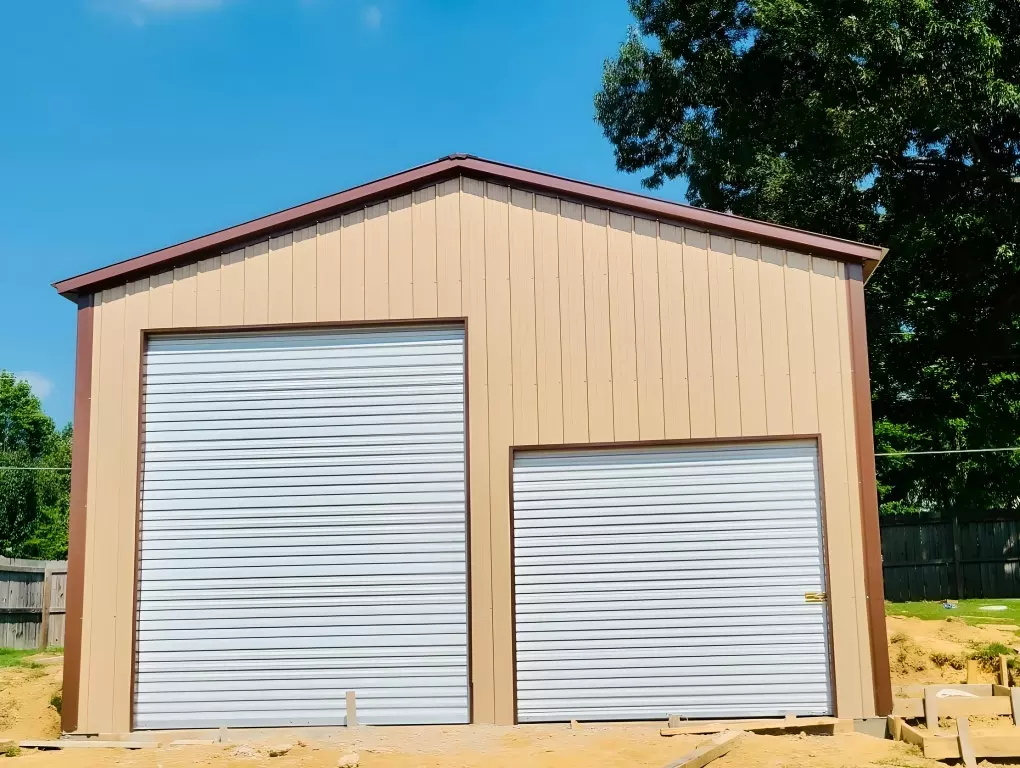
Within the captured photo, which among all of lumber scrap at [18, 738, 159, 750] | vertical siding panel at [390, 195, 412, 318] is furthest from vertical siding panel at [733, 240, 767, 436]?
lumber scrap at [18, 738, 159, 750]

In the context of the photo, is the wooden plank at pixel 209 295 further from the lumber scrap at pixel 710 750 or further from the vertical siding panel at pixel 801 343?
the lumber scrap at pixel 710 750

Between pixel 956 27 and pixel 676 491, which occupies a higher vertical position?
pixel 956 27

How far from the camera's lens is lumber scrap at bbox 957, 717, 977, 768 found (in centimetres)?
820

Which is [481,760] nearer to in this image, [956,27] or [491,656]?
[491,656]

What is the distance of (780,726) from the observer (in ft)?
32.6

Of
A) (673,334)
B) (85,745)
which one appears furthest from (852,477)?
(85,745)

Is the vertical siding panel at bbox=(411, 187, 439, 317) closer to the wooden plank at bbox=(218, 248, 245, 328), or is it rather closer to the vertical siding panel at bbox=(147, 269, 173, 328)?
the wooden plank at bbox=(218, 248, 245, 328)

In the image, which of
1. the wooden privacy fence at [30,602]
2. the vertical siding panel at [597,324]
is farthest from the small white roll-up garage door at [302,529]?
the wooden privacy fence at [30,602]

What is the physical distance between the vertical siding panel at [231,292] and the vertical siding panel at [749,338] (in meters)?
5.30

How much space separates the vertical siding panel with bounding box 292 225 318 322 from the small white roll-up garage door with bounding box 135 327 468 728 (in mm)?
249

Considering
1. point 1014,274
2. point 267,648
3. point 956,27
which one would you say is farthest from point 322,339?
point 1014,274

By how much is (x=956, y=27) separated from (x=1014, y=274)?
642cm

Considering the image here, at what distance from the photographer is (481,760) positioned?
898 cm

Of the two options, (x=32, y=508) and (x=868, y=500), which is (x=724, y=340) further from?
(x=32, y=508)
